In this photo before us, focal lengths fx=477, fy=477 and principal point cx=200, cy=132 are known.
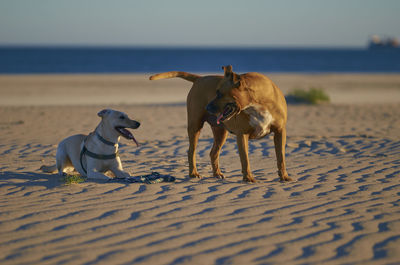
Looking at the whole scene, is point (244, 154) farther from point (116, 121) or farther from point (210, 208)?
point (116, 121)

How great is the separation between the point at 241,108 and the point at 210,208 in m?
1.32

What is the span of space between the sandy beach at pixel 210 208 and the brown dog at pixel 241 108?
50 centimetres

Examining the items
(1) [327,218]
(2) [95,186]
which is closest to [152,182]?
(2) [95,186]

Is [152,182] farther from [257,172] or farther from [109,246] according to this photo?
[109,246]

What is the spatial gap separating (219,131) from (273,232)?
278cm

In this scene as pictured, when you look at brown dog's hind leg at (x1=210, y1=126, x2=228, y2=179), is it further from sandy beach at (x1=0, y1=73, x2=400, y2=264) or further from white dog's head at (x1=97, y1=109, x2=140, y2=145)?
white dog's head at (x1=97, y1=109, x2=140, y2=145)

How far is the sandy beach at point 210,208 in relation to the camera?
3885 millimetres

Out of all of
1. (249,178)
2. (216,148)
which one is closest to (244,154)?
(249,178)

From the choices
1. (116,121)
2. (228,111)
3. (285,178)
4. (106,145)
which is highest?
(228,111)

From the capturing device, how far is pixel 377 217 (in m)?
4.82

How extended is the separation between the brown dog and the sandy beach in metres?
0.50

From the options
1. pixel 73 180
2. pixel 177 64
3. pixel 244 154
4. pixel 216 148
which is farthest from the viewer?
pixel 177 64

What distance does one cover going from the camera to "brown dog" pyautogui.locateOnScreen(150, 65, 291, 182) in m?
5.66

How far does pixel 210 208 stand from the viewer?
16.6ft
